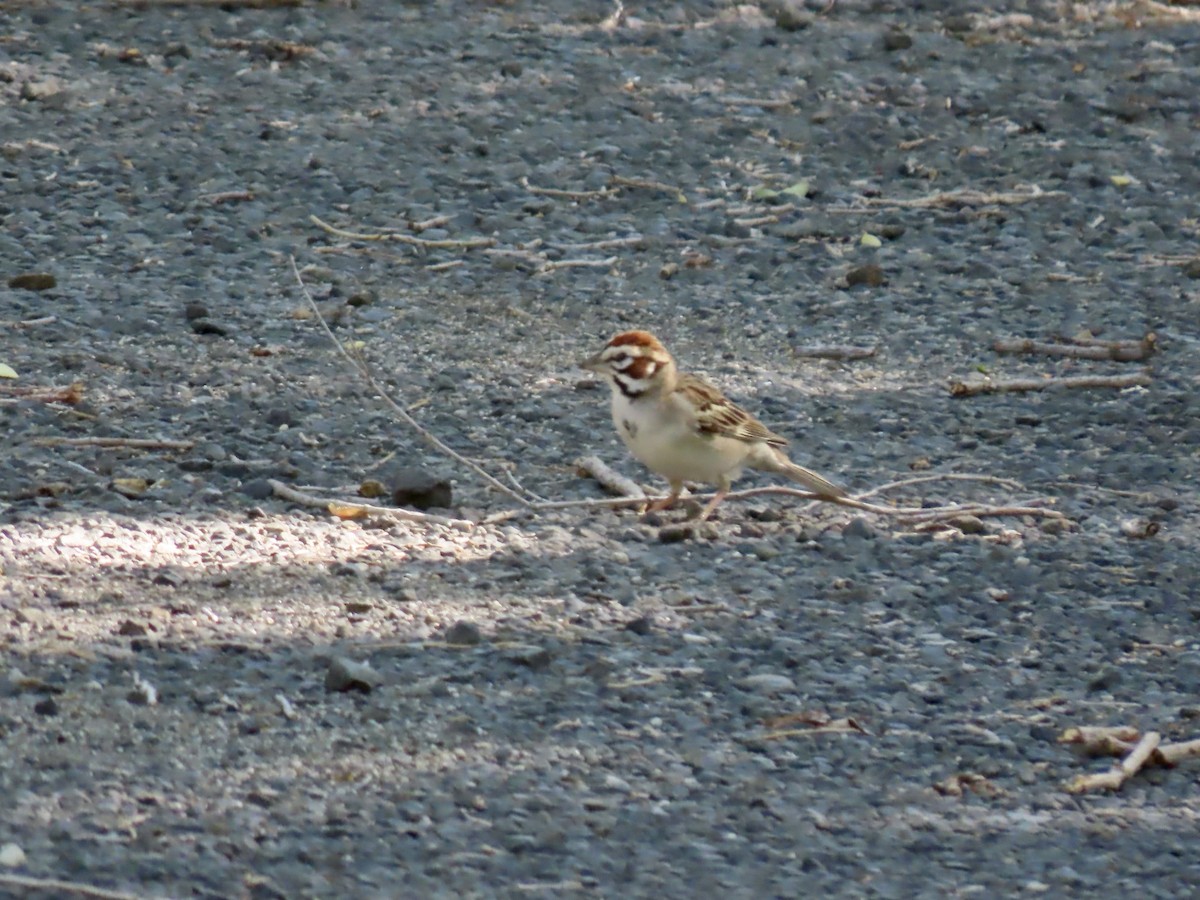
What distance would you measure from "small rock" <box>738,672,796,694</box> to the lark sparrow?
4.57 ft

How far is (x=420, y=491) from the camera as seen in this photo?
6.59m

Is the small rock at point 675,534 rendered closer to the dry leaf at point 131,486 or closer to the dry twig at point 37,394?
the dry leaf at point 131,486

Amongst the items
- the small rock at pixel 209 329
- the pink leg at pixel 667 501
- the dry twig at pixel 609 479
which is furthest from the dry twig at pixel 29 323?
the pink leg at pixel 667 501

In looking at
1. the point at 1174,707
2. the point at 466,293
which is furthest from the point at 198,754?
the point at 466,293

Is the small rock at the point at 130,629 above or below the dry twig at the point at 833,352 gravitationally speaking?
above

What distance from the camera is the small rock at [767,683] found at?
206 inches

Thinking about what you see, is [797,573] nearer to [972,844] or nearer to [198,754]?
[972,844]

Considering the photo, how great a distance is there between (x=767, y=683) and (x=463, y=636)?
0.85 m

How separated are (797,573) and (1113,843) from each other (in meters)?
1.88

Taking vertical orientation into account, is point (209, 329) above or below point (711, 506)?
below

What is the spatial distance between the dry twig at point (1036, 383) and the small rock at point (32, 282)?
411 centimetres

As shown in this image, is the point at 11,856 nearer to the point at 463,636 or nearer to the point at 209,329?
the point at 463,636

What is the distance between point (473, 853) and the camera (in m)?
4.17

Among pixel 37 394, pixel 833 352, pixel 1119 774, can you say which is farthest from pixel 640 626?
pixel 833 352
